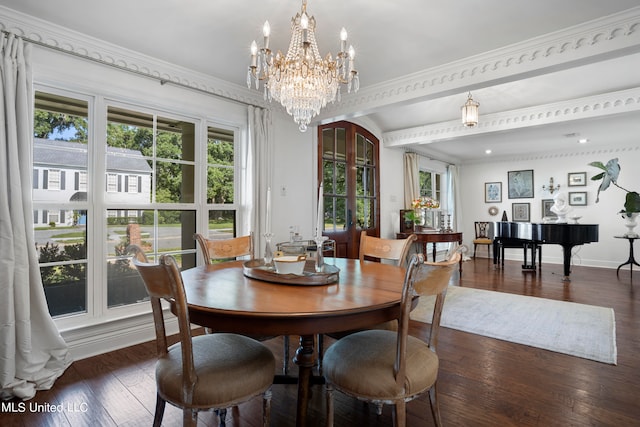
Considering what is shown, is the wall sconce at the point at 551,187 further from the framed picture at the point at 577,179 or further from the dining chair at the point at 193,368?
the dining chair at the point at 193,368

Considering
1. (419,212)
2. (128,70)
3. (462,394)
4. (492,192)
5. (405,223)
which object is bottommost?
(462,394)

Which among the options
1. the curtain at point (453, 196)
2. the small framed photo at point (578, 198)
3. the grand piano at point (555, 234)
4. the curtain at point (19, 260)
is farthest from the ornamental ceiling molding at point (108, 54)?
the small framed photo at point (578, 198)

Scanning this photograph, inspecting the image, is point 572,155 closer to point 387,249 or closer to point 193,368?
point 387,249

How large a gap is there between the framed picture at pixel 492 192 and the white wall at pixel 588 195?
79 millimetres

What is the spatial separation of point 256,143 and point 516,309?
352 centimetres

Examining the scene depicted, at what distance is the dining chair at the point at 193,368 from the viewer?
1222 millimetres

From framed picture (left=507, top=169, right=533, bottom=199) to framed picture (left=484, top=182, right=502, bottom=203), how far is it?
0.80 ft

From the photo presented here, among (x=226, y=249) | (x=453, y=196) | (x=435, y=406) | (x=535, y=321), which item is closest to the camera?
(x=435, y=406)

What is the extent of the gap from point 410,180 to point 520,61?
3.80 meters

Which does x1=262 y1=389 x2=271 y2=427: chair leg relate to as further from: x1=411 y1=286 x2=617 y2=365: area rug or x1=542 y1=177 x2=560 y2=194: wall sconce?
x1=542 y1=177 x2=560 y2=194: wall sconce

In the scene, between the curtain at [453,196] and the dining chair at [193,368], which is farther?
the curtain at [453,196]

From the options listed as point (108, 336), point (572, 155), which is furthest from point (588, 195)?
point (108, 336)

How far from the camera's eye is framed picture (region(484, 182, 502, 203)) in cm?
824

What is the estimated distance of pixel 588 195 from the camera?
705 centimetres
